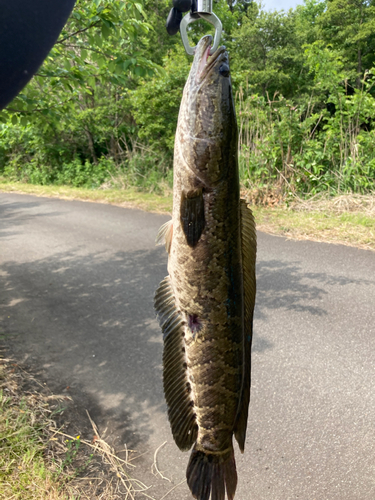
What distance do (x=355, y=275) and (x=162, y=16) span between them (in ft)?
54.8

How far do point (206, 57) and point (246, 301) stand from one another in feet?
2.22

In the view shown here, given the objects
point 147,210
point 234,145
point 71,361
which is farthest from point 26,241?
point 234,145

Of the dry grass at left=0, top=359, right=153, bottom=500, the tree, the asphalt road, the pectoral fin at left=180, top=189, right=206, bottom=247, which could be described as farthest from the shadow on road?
the tree

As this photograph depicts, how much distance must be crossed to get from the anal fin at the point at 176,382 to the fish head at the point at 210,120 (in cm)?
34

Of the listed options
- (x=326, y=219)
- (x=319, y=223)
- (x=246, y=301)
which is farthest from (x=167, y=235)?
(x=326, y=219)

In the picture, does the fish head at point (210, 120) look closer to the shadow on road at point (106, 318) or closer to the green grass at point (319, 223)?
the shadow on road at point (106, 318)

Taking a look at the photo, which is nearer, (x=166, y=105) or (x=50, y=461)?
(x=50, y=461)

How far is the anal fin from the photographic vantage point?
41.7 inches

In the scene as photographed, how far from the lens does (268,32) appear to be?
59.8ft

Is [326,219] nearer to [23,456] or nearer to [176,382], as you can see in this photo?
[23,456]

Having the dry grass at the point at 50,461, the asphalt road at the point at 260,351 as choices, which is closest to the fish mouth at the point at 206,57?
the dry grass at the point at 50,461

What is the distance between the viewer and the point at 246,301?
42.5 inches

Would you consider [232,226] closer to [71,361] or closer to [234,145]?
[234,145]

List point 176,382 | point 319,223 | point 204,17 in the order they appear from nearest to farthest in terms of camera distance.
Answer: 1. point 204,17
2. point 176,382
3. point 319,223
